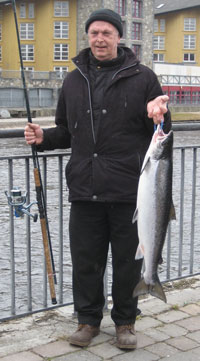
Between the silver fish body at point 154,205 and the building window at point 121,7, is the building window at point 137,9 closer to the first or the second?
the building window at point 121,7

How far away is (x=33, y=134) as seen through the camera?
14.4 ft

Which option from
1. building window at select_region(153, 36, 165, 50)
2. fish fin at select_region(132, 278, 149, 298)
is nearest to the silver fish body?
fish fin at select_region(132, 278, 149, 298)

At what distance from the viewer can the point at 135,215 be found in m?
3.98

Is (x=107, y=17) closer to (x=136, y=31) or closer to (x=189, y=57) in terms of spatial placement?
(x=136, y=31)

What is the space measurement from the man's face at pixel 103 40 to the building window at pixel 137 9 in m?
77.3

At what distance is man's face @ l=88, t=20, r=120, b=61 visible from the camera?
4.21 meters

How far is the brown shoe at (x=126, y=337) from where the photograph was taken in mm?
4234

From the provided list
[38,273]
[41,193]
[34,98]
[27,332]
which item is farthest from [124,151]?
[34,98]

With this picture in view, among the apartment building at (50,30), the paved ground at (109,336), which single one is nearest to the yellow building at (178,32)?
the apartment building at (50,30)

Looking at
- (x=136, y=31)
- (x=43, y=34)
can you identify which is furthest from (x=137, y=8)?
(x=43, y=34)

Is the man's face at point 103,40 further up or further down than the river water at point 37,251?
further up

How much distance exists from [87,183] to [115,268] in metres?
0.64

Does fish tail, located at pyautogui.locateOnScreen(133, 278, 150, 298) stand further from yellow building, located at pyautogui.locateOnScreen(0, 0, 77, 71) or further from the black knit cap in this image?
yellow building, located at pyautogui.locateOnScreen(0, 0, 77, 71)

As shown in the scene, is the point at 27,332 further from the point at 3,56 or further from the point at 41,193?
the point at 3,56
